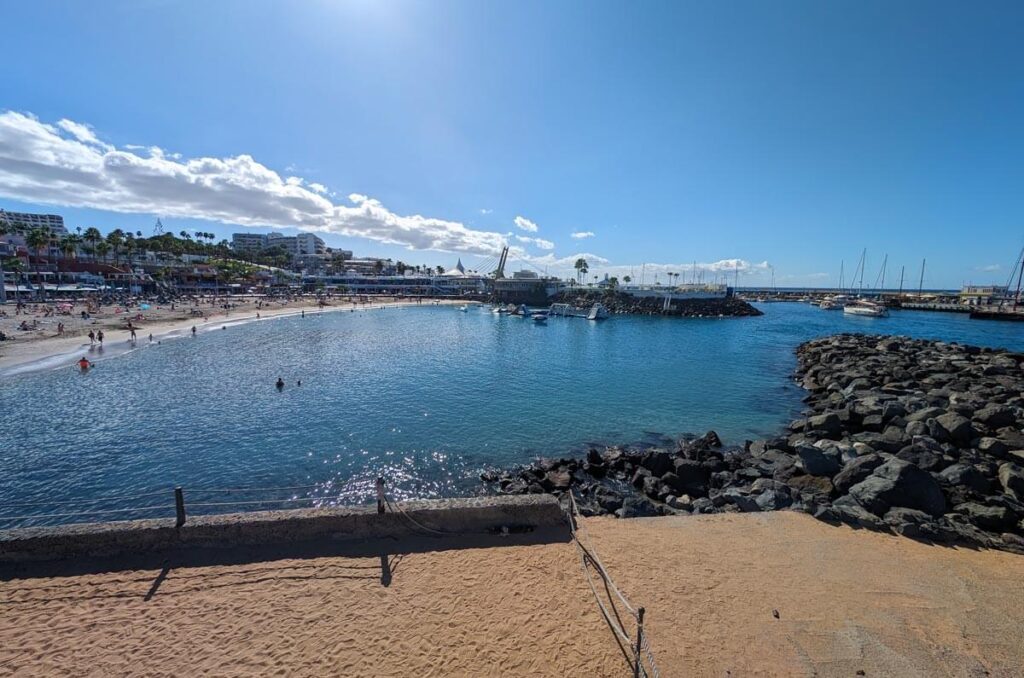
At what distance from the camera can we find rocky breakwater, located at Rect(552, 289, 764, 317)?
102 m

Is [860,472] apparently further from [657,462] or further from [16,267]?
[16,267]

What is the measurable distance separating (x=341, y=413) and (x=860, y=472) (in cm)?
2509

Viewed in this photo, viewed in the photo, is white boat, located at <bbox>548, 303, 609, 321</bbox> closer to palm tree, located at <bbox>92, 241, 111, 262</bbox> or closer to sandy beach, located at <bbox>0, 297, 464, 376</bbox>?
sandy beach, located at <bbox>0, 297, 464, 376</bbox>

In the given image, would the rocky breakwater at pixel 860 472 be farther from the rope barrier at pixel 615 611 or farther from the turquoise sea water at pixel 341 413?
the rope barrier at pixel 615 611

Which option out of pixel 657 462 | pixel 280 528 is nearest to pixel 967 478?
pixel 657 462

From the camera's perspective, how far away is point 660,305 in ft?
349

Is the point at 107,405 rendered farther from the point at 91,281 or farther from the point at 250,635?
the point at 91,281

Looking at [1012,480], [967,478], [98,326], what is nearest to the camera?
[1012,480]

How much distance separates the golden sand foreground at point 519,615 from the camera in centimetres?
684

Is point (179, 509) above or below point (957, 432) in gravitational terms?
above

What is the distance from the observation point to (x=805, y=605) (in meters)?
8.37

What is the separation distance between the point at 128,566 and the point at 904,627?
15.4 metres

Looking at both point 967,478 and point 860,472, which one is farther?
point 860,472

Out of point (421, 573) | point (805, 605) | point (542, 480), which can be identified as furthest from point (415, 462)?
point (805, 605)
